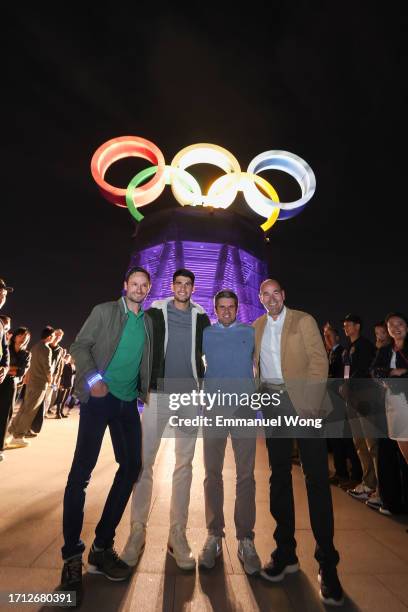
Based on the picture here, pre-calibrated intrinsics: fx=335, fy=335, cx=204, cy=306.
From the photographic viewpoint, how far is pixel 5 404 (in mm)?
5797

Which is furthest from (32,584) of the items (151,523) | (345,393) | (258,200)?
(258,200)

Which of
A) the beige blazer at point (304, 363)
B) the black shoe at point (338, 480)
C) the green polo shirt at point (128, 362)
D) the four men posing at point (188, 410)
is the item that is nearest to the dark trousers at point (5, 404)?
the four men posing at point (188, 410)

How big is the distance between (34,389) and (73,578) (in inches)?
227

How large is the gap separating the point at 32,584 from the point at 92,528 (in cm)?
94

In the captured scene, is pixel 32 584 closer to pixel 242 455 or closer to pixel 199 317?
pixel 242 455

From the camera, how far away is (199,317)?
315cm

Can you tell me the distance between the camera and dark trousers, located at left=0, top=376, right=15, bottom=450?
225 inches

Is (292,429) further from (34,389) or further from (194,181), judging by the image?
(194,181)

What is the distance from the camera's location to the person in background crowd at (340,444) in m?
5.04

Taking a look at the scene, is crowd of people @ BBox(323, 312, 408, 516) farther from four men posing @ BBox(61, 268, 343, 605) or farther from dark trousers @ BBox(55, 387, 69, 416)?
dark trousers @ BBox(55, 387, 69, 416)

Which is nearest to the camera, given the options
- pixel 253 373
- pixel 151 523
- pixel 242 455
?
pixel 242 455

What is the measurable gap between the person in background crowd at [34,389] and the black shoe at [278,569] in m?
6.16

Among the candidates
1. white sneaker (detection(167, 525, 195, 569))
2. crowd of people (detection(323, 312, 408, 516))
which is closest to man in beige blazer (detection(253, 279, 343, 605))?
white sneaker (detection(167, 525, 195, 569))

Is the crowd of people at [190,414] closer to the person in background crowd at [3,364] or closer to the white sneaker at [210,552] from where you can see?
the white sneaker at [210,552]
